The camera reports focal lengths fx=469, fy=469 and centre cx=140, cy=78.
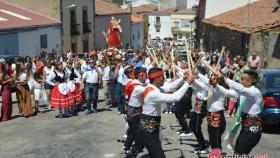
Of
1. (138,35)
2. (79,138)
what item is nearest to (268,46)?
(79,138)

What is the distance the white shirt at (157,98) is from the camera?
6996 mm

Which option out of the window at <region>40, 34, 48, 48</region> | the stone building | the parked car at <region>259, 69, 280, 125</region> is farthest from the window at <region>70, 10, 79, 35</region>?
the parked car at <region>259, 69, 280, 125</region>

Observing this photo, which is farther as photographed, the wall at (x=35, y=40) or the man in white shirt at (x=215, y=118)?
the wall at (x=35, y=40)

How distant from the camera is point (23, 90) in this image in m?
14.3

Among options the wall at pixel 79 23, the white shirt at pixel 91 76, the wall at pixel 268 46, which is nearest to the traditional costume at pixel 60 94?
the white shirt at pixel 91 76

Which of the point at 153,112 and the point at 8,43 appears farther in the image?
the point at 8,43

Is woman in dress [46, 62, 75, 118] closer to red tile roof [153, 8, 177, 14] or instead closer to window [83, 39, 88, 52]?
window [83, 39, 88, 52]

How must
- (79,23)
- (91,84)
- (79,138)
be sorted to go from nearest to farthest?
(79,138)
(91,84)
(79,23)

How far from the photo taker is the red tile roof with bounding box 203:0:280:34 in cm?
2216

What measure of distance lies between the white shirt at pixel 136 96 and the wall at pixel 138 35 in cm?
4633

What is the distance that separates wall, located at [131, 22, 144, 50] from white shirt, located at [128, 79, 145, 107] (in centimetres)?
4633

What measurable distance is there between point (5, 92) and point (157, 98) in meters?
7.97

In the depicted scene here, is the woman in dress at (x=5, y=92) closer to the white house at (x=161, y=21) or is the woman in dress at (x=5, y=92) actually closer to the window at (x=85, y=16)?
the window at (x=85, y=16)

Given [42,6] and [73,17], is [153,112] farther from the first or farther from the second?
[73,17]
